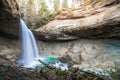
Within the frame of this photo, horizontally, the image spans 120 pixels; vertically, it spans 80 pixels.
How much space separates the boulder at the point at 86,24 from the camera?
11.5 m

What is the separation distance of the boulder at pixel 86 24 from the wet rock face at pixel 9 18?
193 centimetres

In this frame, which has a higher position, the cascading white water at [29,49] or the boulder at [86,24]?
the boulder at [86,24]

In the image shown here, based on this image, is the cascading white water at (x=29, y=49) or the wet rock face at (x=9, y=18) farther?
the cascading white water at (x=29, y=49)

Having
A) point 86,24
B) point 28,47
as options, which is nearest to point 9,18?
point 28,47

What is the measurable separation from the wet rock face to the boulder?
1935 millimetres

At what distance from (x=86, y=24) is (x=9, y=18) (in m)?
4.24

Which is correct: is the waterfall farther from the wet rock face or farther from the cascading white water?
the wet rock face

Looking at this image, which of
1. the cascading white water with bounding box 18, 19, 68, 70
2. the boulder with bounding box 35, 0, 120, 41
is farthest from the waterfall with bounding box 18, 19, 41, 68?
the boulder with bounding box 35, 0, 120, 41

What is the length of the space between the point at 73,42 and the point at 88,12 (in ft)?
6.60

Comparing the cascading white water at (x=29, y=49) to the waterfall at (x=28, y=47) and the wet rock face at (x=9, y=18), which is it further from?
the wet rock face at (x=9, y=18)

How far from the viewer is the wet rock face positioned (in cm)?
970

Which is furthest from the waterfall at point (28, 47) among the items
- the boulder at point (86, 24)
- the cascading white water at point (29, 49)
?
the boulder at point (86, 24)

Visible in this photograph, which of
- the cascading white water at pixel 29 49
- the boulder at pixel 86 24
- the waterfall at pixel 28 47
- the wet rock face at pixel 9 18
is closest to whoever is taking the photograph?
the wet rock face at pixel 9 18

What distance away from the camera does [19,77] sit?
606 cm
